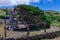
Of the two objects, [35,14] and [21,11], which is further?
[35,14]

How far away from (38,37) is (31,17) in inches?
93.1

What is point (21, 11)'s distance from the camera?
21.4 m

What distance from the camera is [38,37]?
851 inches

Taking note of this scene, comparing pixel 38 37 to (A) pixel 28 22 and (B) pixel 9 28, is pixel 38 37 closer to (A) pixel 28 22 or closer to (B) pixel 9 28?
(A) pixel 28 22

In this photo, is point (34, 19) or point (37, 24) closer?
point (34, 19)

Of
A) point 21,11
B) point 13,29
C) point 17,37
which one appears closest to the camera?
point 17,37

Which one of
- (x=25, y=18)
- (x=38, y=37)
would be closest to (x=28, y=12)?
(x=25, y=18)

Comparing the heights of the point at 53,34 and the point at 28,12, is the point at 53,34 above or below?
below

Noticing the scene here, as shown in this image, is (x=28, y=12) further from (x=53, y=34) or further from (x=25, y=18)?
(x=53, y=34)

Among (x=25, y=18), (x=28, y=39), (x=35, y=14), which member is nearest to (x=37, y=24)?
(x=35, y=14)

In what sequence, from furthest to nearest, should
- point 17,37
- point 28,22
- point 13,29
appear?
point 13,29, point 28,22, point 17,37

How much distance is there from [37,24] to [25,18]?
309cm

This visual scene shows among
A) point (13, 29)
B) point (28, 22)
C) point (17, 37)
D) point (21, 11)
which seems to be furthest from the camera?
point (13, 29)

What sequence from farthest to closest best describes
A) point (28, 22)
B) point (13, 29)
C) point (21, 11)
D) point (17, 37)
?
point (13, 29), point (28, 22), point (21, 11), point (17, 37)
